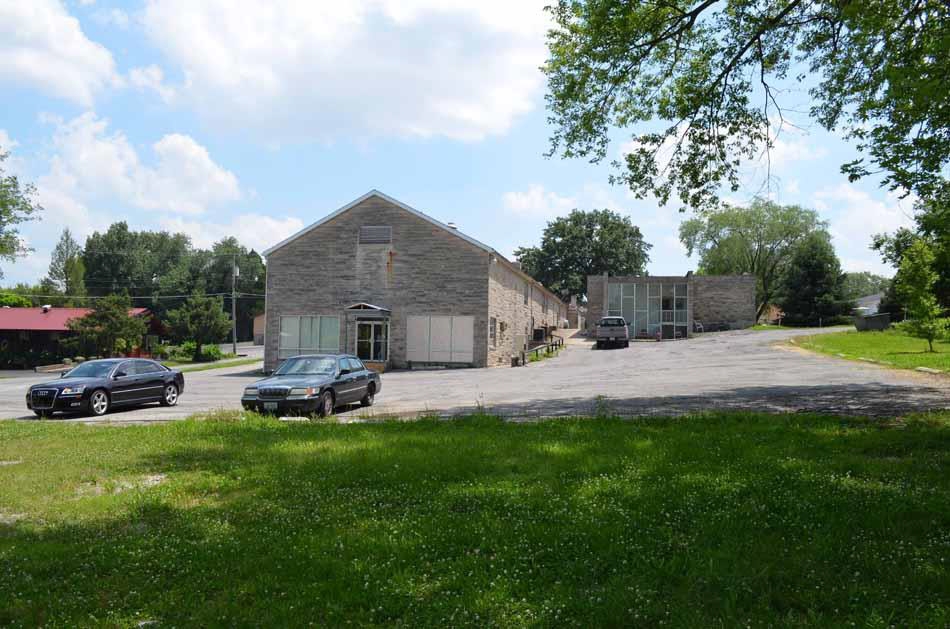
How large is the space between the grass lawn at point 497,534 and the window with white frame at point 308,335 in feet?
88.0

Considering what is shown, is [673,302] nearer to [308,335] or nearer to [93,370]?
[308,335]

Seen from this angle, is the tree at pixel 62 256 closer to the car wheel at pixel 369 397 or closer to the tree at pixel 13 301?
the tree at pixel 13 301

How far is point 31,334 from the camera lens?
5266 cm

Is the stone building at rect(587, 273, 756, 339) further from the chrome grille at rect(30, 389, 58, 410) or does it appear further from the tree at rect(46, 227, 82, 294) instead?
the tree at rect(46, 227, 82, 294)

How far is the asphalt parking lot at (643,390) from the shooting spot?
1445 centimetres

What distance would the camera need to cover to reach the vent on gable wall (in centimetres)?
3641

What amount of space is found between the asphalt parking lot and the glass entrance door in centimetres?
399

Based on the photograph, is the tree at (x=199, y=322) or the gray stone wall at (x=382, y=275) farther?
the tree at (x=199, y=322)

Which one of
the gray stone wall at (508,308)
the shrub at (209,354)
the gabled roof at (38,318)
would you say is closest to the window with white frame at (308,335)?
the gray stone wall at (508,308)

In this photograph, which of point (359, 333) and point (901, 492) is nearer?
point (901, 492)

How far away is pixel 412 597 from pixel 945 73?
9470 millimetres

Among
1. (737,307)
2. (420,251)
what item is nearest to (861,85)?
(420,251)

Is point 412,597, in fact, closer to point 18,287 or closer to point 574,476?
point 574,476

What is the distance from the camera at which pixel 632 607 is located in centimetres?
419
